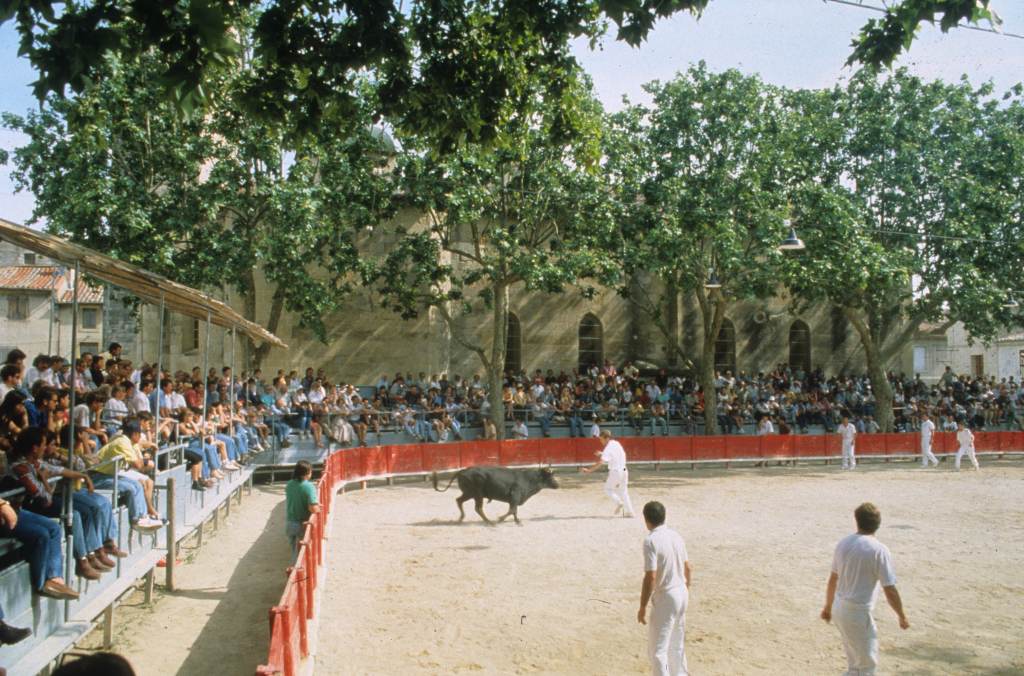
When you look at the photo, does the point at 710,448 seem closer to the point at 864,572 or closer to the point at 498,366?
the point at 498,366

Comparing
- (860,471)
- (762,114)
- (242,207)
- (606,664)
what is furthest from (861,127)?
(606,664)

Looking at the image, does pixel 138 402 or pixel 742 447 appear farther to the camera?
pixel 742 447

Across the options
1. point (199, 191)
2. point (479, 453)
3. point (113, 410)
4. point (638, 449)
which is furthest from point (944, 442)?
point (113, 410)

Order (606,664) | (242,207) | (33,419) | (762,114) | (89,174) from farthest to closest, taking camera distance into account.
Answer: (762,114)
(242,207)
(89,174)
(33,419)
(606,664)

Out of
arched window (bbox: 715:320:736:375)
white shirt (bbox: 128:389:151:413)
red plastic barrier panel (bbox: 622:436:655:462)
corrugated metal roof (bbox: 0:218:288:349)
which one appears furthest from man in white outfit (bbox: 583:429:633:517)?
arched window (bbox: 715:320:736:375)

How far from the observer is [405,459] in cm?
2481

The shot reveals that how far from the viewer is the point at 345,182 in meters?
26.0

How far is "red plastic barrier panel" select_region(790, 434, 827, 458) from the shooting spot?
31.3 m

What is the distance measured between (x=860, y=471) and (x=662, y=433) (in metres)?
7.12

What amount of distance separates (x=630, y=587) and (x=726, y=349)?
33993 mm

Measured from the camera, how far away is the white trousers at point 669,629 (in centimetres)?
701

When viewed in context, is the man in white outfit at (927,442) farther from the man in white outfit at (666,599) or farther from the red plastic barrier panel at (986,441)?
the man in white outfit at (666,599)

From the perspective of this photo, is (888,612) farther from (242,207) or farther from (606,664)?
(242,207)

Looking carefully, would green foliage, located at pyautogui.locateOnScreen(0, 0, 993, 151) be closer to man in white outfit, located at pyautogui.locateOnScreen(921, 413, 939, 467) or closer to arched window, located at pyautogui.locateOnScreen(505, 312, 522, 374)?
man in white outfit, located at pyautogui.locateOnScreen(921, 413, 939, 467)
